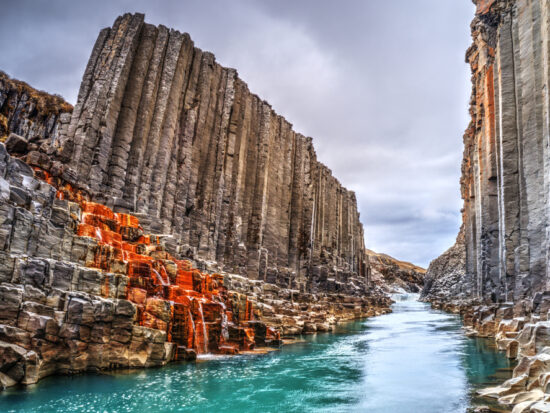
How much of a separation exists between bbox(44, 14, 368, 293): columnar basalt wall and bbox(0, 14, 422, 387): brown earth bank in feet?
0.42

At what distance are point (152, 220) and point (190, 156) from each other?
8.66 m

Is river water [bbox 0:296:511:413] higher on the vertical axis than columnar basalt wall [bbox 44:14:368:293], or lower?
lower

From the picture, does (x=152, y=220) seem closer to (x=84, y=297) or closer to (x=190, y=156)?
(x=190, y=156)

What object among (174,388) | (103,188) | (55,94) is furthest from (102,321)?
(55,94)

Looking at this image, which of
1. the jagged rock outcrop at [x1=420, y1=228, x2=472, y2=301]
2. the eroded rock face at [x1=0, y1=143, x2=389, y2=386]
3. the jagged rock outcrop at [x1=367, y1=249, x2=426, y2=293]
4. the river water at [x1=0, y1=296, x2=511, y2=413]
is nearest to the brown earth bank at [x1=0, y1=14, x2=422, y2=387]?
the eroded rock face at [x1=0, y1=143, x2=389, y2=386]

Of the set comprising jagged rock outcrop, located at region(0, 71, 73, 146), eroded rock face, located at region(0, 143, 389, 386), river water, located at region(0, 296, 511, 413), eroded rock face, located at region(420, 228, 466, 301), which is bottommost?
river water, located at region(0, 296, 511, 413)

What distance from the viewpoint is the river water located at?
10.5 metres

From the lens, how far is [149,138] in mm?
29875

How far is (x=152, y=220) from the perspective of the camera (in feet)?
88.2

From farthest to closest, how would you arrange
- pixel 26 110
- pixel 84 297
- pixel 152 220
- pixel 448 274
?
pixel 448 274, pixel 26 110, pixel 152 220, pixel 84 297

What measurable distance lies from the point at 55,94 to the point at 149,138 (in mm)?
26031

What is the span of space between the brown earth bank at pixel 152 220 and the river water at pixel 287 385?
0.99m

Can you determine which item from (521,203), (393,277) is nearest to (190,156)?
(521,203)

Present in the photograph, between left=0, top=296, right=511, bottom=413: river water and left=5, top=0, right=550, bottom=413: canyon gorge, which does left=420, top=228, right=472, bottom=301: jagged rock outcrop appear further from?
left=0, top=296, right=511, bottom=413: river water
